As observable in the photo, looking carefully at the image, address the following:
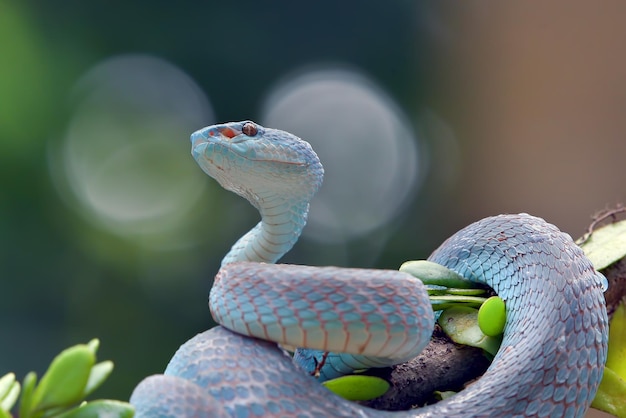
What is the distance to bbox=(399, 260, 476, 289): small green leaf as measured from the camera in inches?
61.7

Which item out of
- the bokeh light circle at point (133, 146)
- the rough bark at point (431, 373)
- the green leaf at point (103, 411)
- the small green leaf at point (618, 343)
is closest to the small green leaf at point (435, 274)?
the rough bark at point (431, 373)

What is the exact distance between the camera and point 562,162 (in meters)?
5.58

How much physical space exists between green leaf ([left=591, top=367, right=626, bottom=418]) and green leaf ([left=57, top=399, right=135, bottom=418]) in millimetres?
1158

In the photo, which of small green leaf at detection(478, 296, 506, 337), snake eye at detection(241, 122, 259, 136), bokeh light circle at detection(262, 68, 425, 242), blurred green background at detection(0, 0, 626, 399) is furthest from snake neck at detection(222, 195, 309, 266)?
bokeh light circle at detection(262, 68, 425, 242)

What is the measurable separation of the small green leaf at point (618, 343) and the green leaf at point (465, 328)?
1.53 feet

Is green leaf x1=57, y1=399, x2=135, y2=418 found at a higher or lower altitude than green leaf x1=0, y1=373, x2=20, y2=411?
higher

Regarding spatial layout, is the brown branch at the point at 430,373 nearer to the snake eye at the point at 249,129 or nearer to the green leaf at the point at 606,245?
the green leaf at the point at 606,245

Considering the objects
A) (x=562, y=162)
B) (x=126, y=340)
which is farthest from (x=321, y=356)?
(x=562, y=162)

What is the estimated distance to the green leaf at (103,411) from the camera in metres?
0.89

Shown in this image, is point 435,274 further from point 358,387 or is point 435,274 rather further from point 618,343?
point 618,343

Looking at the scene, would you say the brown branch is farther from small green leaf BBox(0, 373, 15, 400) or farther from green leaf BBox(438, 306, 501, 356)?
small green leaf BBox(0, 373, 15, 400)

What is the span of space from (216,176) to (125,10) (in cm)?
381

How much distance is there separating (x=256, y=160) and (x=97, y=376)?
0.80m

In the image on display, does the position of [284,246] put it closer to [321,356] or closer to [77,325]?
[321,356]
